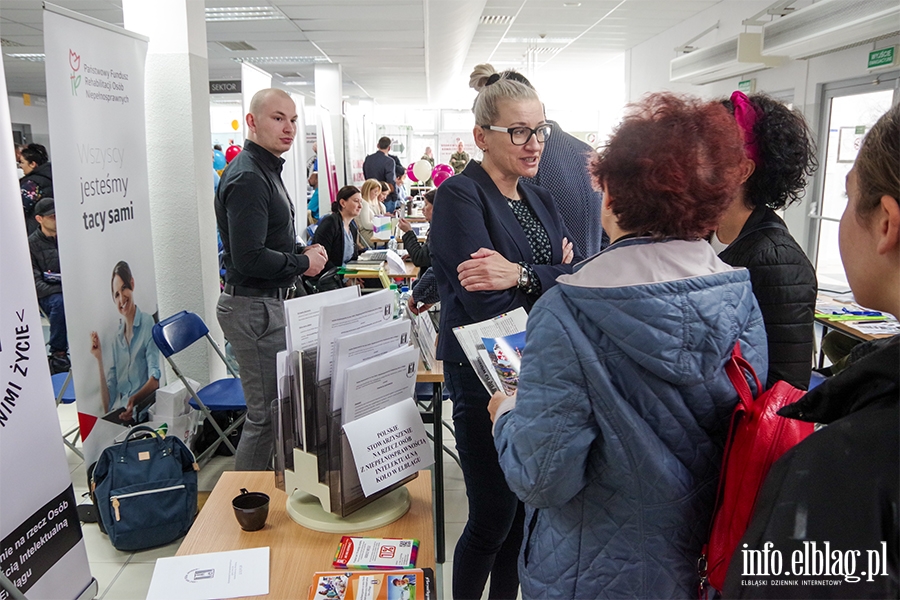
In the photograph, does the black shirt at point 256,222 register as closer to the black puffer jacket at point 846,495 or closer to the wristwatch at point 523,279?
the wristwatch at point 523,279

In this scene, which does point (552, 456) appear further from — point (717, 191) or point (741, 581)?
point (717, 191)

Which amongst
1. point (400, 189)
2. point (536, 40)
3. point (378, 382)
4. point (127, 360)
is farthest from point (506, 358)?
point (400, 189)

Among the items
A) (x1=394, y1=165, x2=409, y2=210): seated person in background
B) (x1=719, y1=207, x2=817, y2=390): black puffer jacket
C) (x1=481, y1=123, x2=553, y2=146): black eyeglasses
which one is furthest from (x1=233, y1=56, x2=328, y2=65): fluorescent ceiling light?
(x1=719, y1=207, x2=817, y2=390): black puffer jacket

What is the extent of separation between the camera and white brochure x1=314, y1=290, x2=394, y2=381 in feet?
4.33

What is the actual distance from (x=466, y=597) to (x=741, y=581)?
1202 millimetres

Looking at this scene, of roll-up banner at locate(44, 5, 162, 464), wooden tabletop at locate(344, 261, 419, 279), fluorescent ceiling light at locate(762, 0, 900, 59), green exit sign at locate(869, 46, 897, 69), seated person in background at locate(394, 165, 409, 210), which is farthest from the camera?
seated person in background at locate(394, 165, 409, 210)

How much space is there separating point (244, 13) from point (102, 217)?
4.83 metres

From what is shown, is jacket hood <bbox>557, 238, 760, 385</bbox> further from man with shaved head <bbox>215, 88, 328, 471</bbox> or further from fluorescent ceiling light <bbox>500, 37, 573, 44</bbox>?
fluorescent ceiling light <bbox>500, 37, 573, 44</bbox>

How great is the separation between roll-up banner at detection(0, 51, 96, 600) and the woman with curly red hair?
1454mm

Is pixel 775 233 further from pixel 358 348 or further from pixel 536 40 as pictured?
pixel 536 40

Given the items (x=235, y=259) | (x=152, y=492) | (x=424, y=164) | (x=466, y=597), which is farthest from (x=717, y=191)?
(x=424, y=164)

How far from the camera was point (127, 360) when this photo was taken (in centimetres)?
312

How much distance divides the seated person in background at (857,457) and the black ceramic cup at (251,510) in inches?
37.8

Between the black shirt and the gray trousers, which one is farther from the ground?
the black shirt
